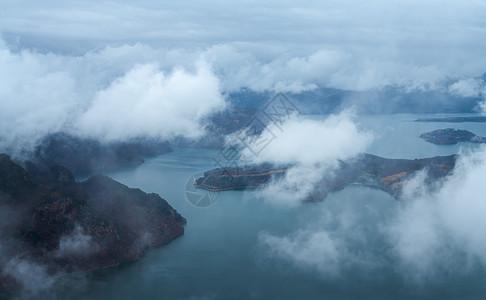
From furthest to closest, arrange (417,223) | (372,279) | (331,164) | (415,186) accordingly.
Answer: (331,164), (415,186), (417,223), (372,279)

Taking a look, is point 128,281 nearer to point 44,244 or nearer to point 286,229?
point 44,244

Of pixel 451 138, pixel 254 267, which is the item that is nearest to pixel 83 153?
pixel 254 267

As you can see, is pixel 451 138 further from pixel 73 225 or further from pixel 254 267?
pixel 73 225

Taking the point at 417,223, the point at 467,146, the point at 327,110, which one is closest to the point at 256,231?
the point at 417,223

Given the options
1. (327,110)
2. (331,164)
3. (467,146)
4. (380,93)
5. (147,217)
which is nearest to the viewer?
(147,217)

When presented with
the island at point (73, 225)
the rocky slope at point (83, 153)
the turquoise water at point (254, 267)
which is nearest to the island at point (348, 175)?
the turquoise water at point (254, 267)

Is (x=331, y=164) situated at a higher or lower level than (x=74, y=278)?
higher
